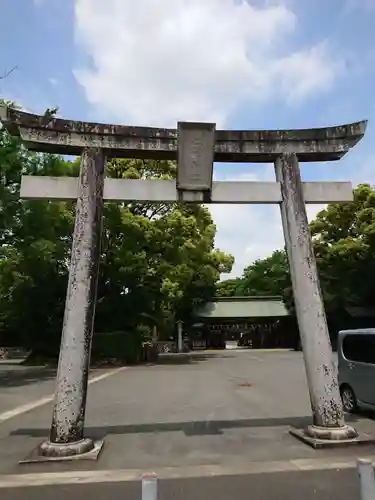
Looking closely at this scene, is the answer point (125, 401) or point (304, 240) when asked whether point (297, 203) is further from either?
point (125, 401)

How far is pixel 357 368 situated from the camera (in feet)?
34.3

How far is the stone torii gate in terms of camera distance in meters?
7.53

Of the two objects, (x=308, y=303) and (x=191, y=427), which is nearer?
(x=308, y=303)

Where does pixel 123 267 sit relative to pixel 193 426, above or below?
above

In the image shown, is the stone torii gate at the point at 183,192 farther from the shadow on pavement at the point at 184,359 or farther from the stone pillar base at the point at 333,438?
the shadow on pavement at the point at 184,359

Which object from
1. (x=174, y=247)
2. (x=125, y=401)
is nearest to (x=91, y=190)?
(x=125, y=401)

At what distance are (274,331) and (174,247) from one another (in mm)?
25556

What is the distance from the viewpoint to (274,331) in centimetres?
5066

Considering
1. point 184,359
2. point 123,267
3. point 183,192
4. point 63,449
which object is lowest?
point 63,449

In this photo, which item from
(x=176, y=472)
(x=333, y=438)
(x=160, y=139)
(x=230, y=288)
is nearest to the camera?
(x=176, y=472)

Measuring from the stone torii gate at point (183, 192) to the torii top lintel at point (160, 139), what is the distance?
18 mm

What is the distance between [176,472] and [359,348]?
19.3ft

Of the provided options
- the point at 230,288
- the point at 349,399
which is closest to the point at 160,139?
the point at 349,399

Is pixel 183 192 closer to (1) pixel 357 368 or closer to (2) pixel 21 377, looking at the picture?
(1) pixel 357 368
